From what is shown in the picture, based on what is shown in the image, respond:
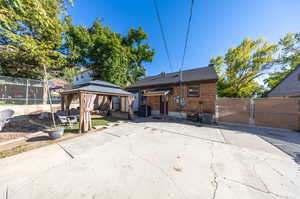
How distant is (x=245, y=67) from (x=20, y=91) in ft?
91.4

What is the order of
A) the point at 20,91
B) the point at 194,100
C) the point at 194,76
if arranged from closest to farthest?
the point at 20,91, the point at 194,100, the point at 194,76

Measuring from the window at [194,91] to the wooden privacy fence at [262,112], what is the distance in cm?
176

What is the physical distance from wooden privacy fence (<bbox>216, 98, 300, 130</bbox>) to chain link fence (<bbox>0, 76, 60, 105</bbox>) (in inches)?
644

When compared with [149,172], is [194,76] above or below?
above

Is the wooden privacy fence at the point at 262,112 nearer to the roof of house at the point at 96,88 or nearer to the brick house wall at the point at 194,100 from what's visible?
the brick house wall at the point at 194,100

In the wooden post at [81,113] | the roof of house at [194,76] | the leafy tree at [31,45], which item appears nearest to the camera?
the wooden post at [81,113]

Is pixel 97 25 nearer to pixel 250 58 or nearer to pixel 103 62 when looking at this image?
pixel 103 62

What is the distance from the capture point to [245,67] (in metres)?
15.8

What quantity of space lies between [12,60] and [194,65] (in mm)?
19001

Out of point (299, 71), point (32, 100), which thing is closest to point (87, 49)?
point (32, 100)

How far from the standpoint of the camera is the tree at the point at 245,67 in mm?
15016

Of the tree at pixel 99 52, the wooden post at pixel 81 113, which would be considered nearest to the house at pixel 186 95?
the tree at pixel 99 52

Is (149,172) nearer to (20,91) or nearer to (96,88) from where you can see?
(96,88)

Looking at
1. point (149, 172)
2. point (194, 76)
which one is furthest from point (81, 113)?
point (194, 76)
